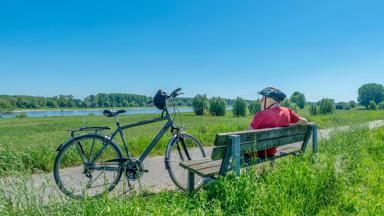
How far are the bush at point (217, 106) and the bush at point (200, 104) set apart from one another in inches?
36.7

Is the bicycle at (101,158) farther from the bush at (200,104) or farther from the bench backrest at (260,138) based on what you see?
the bush at (200,104)

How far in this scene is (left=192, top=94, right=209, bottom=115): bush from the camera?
45375 mm

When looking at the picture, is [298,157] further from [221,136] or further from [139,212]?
[139,212]

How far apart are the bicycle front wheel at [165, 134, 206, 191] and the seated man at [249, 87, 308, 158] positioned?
3.34ft

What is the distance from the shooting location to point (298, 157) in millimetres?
3924

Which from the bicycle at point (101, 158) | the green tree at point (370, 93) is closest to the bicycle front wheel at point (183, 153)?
the bicycle at point (101, 158)

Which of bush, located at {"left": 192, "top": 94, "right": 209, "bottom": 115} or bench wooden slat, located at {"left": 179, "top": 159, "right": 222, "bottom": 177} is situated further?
bush, located at {"left": 192, "top": 94, "right": 209, "bottom": 115}

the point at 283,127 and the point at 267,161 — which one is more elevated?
the point at 283,127

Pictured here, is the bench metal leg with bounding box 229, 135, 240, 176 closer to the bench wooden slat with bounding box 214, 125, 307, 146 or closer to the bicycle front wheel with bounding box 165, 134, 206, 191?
the bench wooden slat with bounding box 214, 125, 307, 146

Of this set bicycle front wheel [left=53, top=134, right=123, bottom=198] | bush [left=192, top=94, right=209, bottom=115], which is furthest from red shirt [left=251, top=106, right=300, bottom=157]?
bush [left=192, top=94, right=209, bottom=115]

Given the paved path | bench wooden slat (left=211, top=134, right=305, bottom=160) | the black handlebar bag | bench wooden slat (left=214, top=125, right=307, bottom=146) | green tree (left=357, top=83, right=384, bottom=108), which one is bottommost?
the paved path

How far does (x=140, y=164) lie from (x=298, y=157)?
7.74 feet

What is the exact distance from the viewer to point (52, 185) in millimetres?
2527

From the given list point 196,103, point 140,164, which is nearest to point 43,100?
point 196,103
